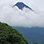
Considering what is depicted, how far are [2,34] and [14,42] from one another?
2.98m

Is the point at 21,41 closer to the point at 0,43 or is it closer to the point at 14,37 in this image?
the point at 14,37

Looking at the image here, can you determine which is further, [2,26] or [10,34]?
[2,26]

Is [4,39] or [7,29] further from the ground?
[7,29]

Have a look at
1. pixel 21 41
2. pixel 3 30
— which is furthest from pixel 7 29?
pixel 21 41

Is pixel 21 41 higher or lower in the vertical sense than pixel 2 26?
lower

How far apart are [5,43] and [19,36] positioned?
11.9ft

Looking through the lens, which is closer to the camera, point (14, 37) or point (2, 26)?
point (14, 37)

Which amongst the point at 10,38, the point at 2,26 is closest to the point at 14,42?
the point at 10,38

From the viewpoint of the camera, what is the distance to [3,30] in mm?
44250

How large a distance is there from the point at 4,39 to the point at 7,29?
4520 mm

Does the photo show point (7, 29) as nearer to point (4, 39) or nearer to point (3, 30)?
point (3, 30)

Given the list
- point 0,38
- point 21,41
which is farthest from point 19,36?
point 0,38

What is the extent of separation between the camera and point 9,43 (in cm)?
4159

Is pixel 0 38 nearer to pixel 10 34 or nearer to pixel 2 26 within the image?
pixel 10 34
